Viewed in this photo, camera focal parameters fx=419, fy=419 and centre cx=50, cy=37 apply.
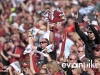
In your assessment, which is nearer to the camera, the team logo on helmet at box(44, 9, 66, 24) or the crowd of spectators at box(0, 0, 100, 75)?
the crowd of spectators at box(0, 0, 100, 75)

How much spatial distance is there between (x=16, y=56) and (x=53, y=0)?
4231 millimetres

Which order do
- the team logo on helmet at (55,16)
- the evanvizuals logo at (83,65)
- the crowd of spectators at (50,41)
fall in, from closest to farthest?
the evanvizuals logo at (83,65)
the crowd of spectators at (50,41)
the team logo on helmet at (55,16)

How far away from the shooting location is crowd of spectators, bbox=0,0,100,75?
8133 millimetres

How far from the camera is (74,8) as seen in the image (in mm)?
11648

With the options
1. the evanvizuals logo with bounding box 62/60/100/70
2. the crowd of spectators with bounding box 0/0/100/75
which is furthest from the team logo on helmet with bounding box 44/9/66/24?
the evanvizuals logo with bounding box 62/60/100/70

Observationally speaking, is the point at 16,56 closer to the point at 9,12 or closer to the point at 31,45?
the point at 31,45

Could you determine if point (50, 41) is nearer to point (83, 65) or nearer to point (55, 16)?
point (55, 16)

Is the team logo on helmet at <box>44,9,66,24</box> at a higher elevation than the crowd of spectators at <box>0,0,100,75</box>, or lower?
higher

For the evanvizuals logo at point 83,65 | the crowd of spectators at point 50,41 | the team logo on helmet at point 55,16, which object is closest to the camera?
the evanvizuals logo at point 83,65

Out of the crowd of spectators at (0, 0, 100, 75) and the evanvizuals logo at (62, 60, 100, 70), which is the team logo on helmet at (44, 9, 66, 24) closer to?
the crowd of spectators at (0, 0, 100, 75)

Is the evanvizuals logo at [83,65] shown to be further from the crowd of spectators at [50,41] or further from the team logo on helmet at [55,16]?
the team logo on helmet at [55,16]

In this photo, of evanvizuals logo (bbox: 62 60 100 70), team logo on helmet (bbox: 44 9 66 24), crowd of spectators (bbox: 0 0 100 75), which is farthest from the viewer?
team logo on helmet (bbox: 44 9 66 24)

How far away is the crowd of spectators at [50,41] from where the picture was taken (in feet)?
26.7

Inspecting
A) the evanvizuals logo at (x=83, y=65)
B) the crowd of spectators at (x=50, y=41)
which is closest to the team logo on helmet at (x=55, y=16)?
the crowd of spectators at (x=50, y=41)
